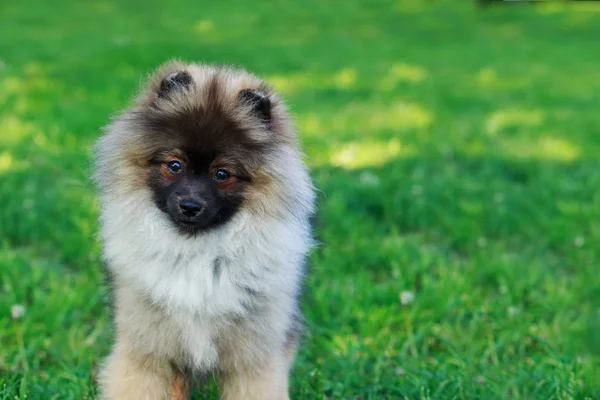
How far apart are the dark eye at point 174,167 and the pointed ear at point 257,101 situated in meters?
0.36

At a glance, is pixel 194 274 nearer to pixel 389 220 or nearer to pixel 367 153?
pixel 389 220

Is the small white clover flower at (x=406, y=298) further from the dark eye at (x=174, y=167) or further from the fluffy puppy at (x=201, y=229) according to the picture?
the dark eye at (x=174, y=167)

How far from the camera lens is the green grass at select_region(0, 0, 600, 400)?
3.97 metres

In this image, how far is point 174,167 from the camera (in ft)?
10.2

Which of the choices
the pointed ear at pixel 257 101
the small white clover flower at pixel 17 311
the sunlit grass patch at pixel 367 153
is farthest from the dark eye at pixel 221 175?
the sunlit grass patch at pixel 367 153

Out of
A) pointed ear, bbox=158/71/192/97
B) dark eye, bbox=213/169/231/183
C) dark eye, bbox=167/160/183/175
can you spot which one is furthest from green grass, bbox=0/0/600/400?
dark eye, bbox=213/169/231/183

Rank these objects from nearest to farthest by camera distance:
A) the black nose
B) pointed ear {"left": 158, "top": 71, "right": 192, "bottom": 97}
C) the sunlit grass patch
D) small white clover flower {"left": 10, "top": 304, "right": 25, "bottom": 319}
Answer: the black nose
pointed ear {"left": 158, "top": 71, "right": 192, "bottom": 97}
small white clover flower {"left": 10, "top": 304, "right": 25, "bottom": 319}
the sunlit grass patch

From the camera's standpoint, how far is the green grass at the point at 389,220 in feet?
13.0

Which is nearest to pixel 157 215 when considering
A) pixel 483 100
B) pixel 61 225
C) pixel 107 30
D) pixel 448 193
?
pixel 61 225

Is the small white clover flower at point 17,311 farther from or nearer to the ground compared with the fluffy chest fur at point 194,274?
nearer to the ground

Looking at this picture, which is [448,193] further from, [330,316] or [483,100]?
[483,100]

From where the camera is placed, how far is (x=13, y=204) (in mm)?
5477

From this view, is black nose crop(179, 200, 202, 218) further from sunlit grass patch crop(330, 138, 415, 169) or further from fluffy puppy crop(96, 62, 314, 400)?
sunlit grass patch crop(330, 138, 415, 169)

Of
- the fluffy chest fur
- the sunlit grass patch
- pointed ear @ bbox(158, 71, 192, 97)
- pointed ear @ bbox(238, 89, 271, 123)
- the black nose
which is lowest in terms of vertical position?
the sunlit grass patch
